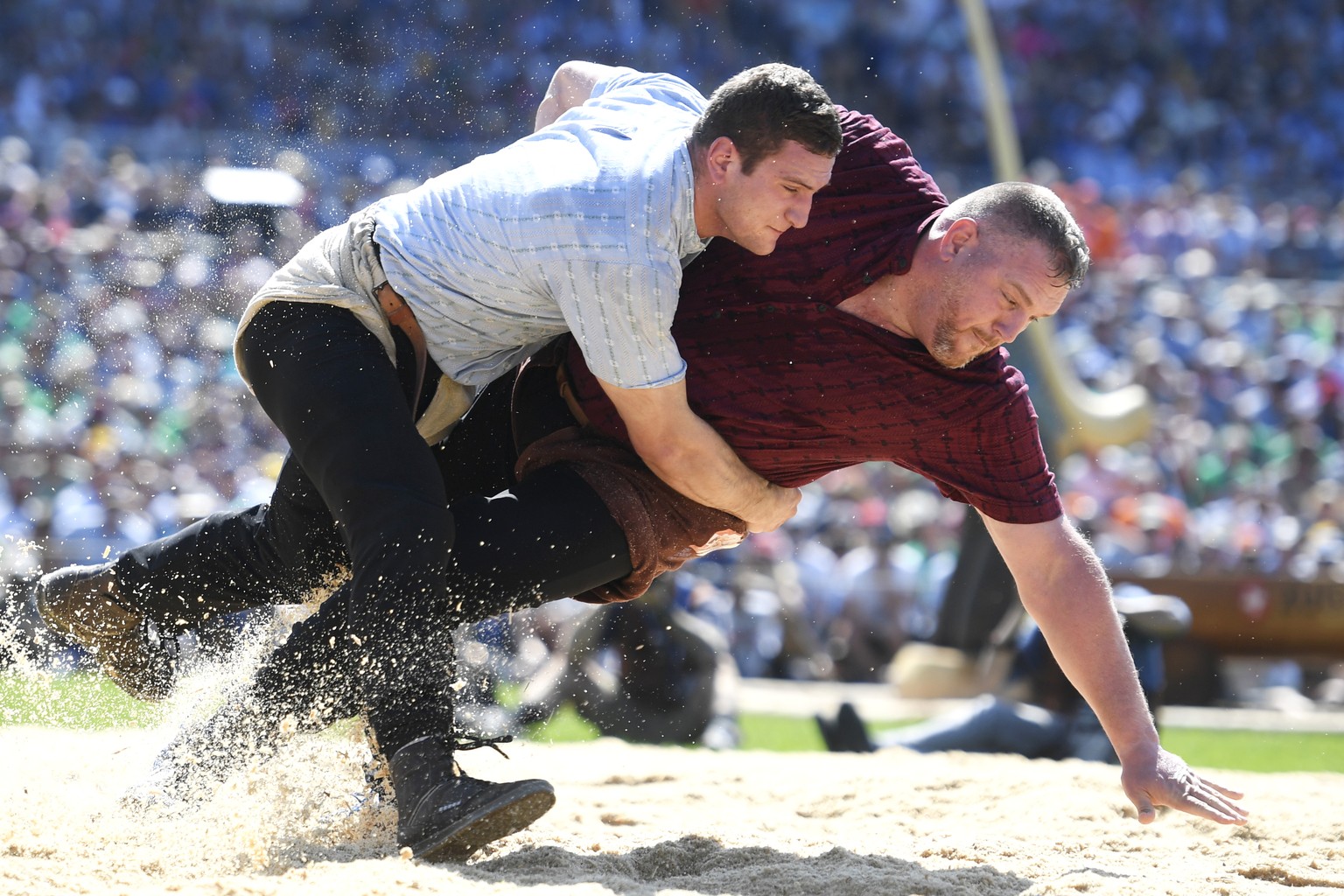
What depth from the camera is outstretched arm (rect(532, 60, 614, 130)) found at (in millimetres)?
3387

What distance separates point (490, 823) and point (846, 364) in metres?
1.22

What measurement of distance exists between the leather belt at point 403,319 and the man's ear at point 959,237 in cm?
109

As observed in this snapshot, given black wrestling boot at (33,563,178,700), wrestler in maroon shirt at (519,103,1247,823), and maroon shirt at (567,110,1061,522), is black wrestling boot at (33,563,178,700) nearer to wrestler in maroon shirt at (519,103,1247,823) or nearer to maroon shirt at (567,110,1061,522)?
wrestler in maroon shirt at (519,103,1247,823)

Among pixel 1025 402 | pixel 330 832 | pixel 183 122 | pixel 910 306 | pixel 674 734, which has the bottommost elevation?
pixel 674 734

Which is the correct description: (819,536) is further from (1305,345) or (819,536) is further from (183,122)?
(183,122)

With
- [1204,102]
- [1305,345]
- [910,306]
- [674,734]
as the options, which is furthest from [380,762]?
[1204,102]

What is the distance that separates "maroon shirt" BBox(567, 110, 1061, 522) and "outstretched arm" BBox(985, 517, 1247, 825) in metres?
0.08


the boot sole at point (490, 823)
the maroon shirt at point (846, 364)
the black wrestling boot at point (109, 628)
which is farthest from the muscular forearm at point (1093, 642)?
the black wrestling boot at point (109, 628)

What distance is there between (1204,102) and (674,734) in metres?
13.8

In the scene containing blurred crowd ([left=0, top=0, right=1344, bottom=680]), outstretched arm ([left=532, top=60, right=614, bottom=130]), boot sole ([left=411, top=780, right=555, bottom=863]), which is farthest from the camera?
blurred crowd ([left=0, top=0, right=1344, bottom=680])

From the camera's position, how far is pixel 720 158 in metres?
2.73

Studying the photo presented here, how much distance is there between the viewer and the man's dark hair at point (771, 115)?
2.70m

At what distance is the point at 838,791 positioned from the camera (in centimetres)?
399

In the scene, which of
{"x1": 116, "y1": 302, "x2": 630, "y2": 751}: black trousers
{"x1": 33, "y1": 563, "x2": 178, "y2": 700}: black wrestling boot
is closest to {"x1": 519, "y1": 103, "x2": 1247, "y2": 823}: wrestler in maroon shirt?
{"x1": 116, "y1": 302, "x2": 630, "y2": 751}: black trousers
